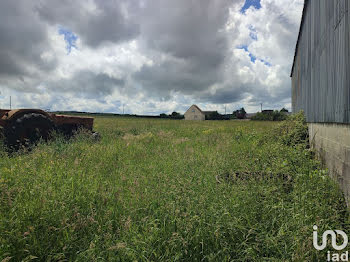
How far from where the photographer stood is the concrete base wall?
3.22 meters

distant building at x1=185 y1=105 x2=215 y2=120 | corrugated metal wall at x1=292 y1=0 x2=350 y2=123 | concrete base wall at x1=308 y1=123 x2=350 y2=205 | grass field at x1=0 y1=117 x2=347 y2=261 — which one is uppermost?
distant building at x1=185 y1=105 x2=215 y2=120

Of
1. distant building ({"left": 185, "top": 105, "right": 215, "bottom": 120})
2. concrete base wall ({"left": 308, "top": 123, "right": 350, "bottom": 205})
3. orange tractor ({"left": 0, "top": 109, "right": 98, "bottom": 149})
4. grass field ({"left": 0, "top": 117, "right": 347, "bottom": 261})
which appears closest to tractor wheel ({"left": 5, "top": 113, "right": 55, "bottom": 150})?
orange tractor ({"left": 0, "top": 109, "right": 98, "bottom": 149})

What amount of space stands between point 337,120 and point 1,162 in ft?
22.7

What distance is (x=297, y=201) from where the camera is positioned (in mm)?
3152

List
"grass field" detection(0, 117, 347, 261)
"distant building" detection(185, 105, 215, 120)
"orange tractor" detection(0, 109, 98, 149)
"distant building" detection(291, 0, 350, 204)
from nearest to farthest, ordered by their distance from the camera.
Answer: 1. "grass field" detection(0, 117, 347, 261)
2. "distant building" detection(291, 0, 350, 204)
3. "orange tractor" detection(0, 109, 98, 149)
4. "distant building" detection(185, 105, 215, 120)

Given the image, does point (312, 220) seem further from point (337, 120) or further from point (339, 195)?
point (337, 120)

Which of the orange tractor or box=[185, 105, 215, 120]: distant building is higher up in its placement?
box=[185, 105, 215, 120]: distant building

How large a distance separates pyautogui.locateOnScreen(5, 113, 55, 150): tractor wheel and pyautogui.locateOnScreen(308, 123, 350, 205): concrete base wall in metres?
7.11

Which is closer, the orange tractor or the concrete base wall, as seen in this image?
the concrete base wall

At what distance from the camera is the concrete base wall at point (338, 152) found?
3224 mm

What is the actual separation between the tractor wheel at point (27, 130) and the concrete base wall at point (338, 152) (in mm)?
7109

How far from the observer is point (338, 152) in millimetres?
3693

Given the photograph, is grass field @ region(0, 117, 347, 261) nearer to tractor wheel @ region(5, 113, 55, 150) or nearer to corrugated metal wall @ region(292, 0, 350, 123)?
corrugated metal wall @ region(292, 0, 350, 123)

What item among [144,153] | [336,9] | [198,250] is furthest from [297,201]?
[144,153]
